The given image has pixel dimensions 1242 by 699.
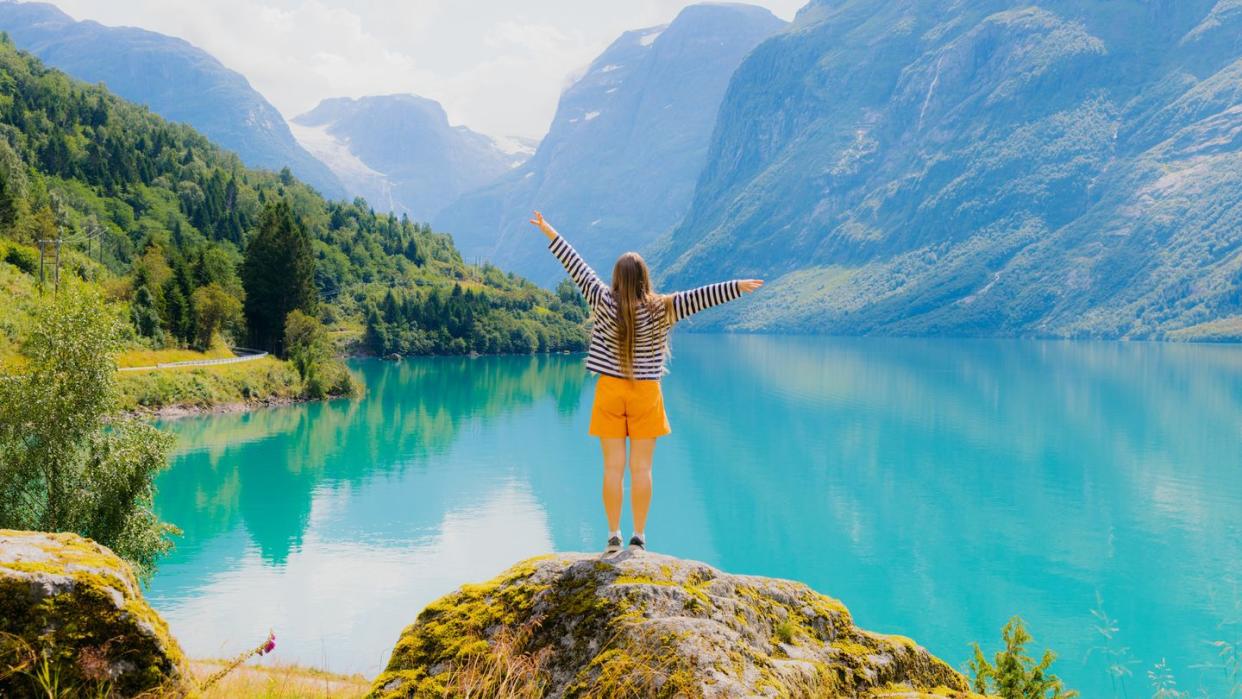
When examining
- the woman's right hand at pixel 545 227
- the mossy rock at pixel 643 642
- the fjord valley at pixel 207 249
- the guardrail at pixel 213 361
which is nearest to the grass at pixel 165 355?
the guardrail at pixel 213 361

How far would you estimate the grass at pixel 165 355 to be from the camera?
68.6 metres

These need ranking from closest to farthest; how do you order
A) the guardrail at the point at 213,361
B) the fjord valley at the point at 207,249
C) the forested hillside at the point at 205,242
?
1. the guardrail at the point at 213,361
2. the fjord valley at the point at 207,249
3. the forested hillside at the point at 205,242

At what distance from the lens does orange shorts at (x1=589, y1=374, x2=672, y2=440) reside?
6430 millimetres

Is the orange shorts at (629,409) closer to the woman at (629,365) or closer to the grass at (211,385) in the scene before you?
the woman at (629,365)

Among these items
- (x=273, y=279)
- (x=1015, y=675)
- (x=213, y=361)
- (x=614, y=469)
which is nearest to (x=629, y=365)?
(x=614, y=469)

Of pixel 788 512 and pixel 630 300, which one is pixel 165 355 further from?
pixel 630 300

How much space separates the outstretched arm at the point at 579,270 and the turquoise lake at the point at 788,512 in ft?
27.9

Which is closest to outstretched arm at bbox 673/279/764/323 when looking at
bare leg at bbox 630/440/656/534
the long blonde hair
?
the long blonde hair

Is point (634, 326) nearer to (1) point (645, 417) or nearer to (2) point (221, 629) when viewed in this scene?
(1) point (645, 417)

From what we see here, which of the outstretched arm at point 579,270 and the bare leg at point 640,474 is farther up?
the outstretched arm at point 579,270

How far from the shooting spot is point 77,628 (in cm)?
532

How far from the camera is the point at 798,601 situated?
18.6ft

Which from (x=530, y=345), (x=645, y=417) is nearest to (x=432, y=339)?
(x=530, y=345)

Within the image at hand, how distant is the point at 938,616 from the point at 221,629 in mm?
24300
